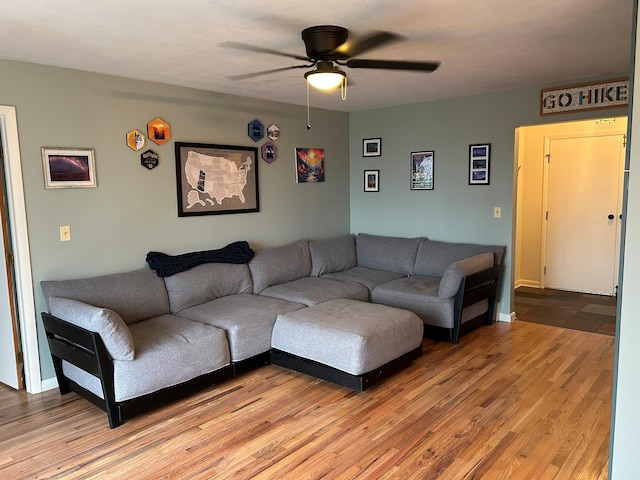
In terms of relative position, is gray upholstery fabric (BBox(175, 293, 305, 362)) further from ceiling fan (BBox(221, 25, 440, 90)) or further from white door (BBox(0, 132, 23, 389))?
ceiling fan (BBox(221, 25, 440, 90))

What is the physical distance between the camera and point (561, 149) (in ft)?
19.7

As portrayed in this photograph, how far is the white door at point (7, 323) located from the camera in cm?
329

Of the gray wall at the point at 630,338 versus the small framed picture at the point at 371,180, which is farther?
the small framed picture at the point at 371,180

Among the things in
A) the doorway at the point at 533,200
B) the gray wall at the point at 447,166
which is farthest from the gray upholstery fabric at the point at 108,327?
the doorway at the point at 533,200

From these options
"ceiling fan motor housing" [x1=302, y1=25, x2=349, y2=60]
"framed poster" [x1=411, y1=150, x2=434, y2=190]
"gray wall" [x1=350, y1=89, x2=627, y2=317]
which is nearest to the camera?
"ceiling fan motor housing" [x1=302, y1=25, x2=349, y2=60]

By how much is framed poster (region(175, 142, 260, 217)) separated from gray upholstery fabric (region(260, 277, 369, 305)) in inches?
35.1

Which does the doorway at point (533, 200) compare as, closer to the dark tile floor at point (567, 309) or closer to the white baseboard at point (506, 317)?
the dark tile floor at point (567, 309)

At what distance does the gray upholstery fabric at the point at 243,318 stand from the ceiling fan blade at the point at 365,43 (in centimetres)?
202

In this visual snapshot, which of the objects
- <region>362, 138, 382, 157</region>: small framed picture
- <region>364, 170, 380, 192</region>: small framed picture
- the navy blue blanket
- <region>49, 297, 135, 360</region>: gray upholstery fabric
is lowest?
<region>49, 297, 135, 360</region>: gray upholstery fabric

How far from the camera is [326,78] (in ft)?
8.54

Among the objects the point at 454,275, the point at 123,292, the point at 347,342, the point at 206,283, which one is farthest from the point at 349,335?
the point at 123,292

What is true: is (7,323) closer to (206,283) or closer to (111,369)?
(111,369)

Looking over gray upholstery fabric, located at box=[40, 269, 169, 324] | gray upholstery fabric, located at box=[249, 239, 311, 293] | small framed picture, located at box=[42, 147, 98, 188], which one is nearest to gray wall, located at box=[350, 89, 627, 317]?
gray upholstery fabric, located at box=[249, 239, 311, 293]

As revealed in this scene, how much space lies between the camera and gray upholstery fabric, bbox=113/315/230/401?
290 cm
